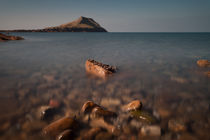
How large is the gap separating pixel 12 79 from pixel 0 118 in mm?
3784

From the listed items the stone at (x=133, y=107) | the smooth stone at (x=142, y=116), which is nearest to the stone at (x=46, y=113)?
the stone at (x=133, y=107)

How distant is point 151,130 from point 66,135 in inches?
82.3

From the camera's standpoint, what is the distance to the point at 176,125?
3234 mm

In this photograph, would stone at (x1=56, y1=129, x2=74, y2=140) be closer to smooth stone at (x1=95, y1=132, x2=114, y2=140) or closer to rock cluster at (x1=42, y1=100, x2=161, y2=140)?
rock cluster at (x1=42, y1=100, x2=161, y2=140)

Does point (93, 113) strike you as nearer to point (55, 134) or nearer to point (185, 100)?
point (55, 134)

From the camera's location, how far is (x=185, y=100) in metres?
4.63

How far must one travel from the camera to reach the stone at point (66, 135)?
8.80 ft

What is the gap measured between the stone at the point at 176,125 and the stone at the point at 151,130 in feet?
1.23

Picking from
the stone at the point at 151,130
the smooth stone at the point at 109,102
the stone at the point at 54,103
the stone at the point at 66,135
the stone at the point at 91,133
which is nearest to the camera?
the stone at the point at 66,135

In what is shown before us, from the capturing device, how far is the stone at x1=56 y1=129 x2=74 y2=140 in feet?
8.80


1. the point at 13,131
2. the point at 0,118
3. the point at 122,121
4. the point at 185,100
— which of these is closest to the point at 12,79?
the point at 0,118

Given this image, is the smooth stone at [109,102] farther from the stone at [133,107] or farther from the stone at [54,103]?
the stone at [54,103]

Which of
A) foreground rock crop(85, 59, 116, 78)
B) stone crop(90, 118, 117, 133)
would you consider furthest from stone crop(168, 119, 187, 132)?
foreground rock crop(85, 59, 116, 78)

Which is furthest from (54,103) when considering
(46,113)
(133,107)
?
(133,107)
